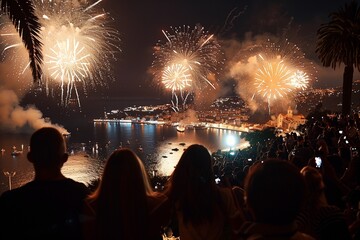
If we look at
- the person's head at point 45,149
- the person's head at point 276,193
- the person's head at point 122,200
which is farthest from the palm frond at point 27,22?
the person's head at point 276,193

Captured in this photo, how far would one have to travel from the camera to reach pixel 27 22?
274 inches

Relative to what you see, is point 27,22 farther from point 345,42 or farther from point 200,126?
point 200,126

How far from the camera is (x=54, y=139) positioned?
107 inches

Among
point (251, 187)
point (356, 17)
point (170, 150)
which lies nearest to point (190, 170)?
point (251, 187)

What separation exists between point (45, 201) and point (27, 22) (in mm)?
5295

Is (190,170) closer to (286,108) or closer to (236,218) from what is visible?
(236,218)

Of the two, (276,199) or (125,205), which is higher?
(276,199)

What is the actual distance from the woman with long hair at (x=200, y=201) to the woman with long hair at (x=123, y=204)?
23cm

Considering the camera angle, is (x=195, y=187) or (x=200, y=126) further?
(x=200, y=126)

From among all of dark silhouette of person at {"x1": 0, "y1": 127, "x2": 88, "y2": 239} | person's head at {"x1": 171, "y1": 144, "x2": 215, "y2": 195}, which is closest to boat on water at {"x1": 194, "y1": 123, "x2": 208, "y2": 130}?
person's head at {"x1": 171, "y1": 144, "x2": 215, "y2": 195}

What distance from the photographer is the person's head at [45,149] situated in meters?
2.71

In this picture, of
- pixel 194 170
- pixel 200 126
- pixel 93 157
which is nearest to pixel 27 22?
pixel 194 170

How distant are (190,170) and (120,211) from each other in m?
0.65

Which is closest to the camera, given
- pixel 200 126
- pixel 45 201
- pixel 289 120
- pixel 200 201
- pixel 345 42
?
pixel 45 201
